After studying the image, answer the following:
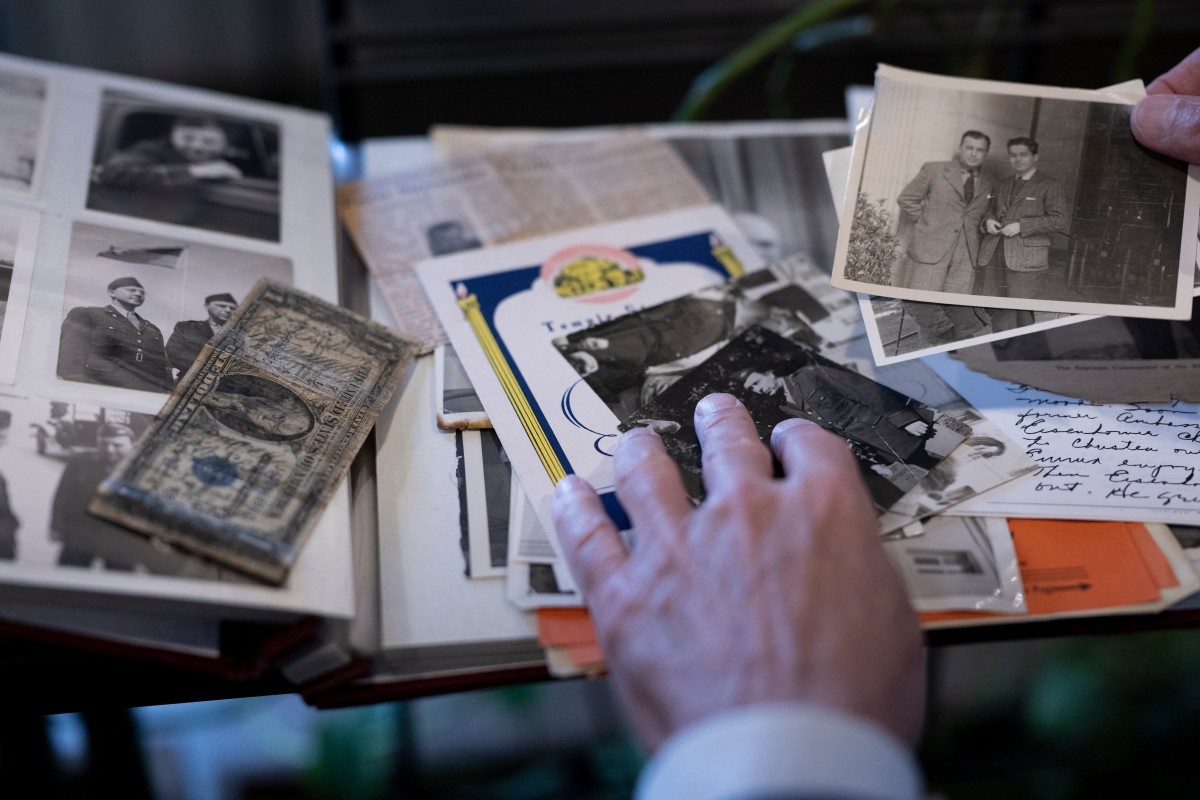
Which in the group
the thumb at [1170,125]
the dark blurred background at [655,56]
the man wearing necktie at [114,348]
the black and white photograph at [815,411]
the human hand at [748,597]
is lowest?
the human hand at [748,597]

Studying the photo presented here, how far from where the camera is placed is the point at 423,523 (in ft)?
2.05

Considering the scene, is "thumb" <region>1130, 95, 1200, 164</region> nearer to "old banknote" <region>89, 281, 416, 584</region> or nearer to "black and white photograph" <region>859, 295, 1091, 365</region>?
"black and white photograph" <region>859, 295, 1091, 365</region>

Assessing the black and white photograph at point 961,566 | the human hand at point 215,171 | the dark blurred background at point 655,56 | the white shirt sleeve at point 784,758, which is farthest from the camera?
the dark blurred background at point 655,56

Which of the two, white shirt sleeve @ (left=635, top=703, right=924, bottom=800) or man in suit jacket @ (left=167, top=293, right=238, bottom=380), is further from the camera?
man in suit jacket @ (left=167, top=293, right=238, bottom=380)

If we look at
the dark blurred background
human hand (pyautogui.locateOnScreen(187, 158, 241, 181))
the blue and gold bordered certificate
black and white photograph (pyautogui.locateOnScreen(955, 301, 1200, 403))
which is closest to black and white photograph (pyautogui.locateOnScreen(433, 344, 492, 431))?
the blue and gold bordered certificate

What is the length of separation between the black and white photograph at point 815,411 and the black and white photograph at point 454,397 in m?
0.11

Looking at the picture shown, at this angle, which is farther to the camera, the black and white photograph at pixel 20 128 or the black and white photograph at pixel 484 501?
the black and white photograph at pixel 20 128

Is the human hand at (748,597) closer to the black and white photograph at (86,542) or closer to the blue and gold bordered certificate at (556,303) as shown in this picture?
the blue and gold bordered certificate at (556,303)

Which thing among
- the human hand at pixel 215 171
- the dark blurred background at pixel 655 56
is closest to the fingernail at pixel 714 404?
the human hand at pixel 215 171

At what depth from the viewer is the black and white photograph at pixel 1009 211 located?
0.65m

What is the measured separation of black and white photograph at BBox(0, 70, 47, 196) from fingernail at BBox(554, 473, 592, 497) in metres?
0.48

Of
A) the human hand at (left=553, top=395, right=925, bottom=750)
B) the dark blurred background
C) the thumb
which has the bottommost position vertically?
the human hand at (left=553, top=395, right=925, bottom=750)

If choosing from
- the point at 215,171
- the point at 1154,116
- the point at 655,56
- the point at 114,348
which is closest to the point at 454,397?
the point at 114,348

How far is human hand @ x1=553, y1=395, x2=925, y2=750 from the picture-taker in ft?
1.57
